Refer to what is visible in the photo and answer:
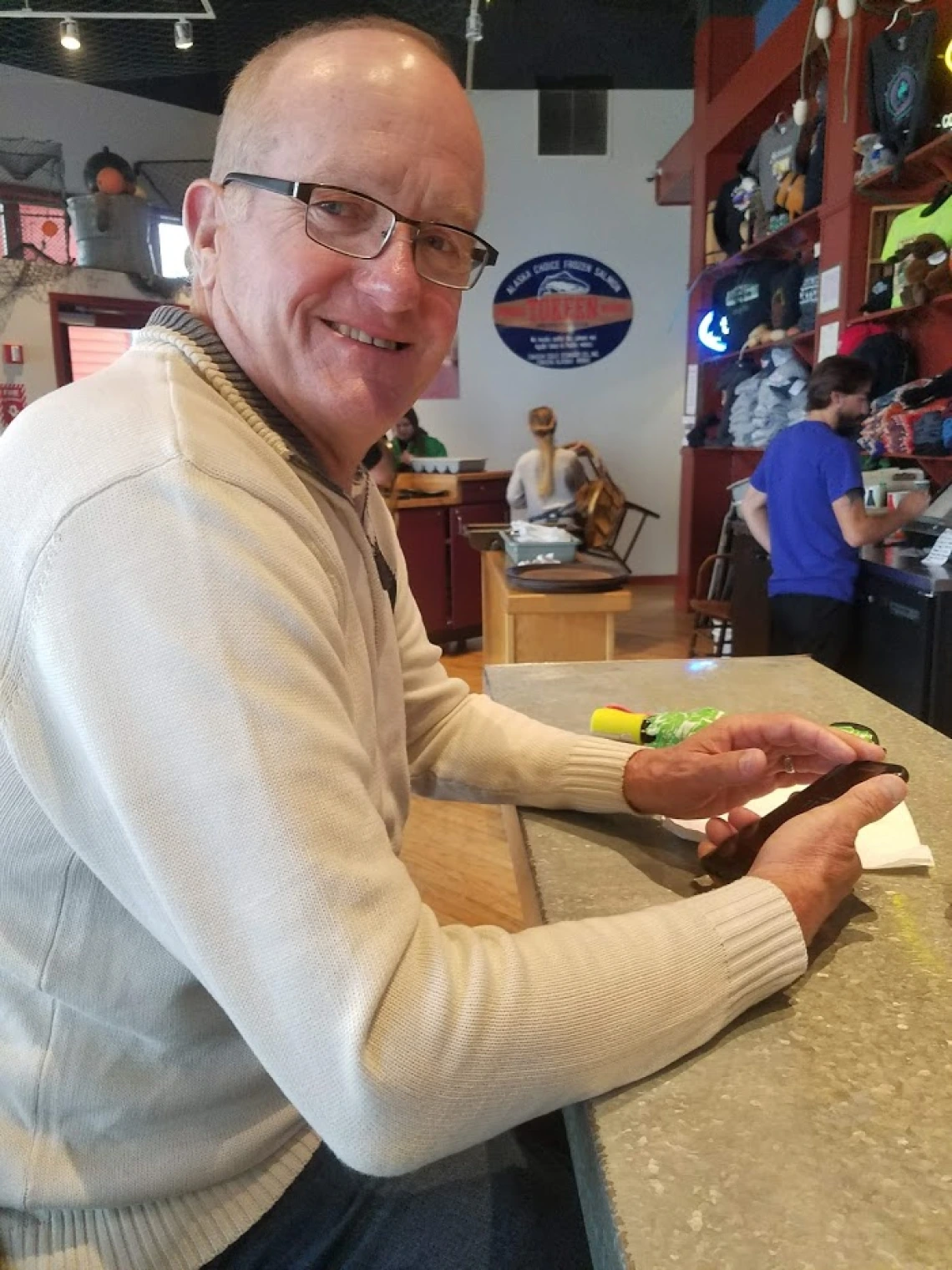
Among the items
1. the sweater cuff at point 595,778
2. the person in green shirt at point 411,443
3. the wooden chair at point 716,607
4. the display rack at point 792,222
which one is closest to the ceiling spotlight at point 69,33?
the person in green shirt at point 411,443

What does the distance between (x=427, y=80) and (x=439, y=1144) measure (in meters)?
0.80

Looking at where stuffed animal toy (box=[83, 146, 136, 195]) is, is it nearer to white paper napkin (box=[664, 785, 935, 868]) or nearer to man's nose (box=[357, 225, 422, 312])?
man's nose (box=[357, 225, 422, 312])

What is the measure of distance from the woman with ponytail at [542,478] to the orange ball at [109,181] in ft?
11.3

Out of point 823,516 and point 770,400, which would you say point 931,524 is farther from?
point 770,400

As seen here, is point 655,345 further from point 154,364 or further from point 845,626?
point 154,364

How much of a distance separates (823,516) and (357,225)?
2729mm

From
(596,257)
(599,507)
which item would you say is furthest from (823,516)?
(596,257)

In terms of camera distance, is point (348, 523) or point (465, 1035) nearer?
point (465, 1035)

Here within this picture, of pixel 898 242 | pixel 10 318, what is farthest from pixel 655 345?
pixel 10 318

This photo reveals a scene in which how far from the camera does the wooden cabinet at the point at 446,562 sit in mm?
5219

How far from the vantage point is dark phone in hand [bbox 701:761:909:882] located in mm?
814

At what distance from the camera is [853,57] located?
3.83m

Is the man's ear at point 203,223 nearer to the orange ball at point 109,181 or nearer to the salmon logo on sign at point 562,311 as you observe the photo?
the orange ball at point 109,181

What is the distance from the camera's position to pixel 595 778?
1.00 metres
